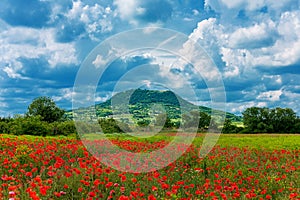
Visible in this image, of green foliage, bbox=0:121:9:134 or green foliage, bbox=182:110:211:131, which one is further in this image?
green foliage, bbox=0:121:9:134

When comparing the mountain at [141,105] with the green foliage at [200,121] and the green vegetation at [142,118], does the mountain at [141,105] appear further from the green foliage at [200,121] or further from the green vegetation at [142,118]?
the green foliage at [200,121]

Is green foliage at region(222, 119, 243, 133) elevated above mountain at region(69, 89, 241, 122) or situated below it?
below

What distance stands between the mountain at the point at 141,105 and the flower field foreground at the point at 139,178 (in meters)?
1.80

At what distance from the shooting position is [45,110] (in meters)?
45.0

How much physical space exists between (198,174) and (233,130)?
47758 mm

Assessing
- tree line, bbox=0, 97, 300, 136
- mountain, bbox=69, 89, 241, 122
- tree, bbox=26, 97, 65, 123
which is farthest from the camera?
tree, bbox=26, 97, 65, 123

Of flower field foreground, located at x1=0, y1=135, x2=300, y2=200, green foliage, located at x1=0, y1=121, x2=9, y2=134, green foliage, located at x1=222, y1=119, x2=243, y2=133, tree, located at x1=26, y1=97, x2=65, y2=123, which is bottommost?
flower field foreground, located at x1=0, y1=135, x2=300, y2=200

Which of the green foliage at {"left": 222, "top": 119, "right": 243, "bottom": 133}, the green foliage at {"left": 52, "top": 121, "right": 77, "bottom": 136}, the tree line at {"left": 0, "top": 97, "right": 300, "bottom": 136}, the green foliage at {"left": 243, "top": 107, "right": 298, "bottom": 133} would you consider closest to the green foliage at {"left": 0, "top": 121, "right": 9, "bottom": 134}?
the tree line at {"left": 0, "top": 97, "right": 300, "bottom": 136}

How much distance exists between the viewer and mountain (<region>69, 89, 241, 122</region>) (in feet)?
40.4

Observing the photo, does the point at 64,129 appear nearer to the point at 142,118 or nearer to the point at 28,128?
the point at 28,128

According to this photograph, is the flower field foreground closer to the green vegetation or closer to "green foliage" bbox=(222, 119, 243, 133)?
the green vegetation

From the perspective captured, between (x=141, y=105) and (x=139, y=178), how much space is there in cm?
925

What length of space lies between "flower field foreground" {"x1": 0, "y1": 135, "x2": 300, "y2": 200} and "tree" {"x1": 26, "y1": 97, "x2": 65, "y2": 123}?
33.5 metres

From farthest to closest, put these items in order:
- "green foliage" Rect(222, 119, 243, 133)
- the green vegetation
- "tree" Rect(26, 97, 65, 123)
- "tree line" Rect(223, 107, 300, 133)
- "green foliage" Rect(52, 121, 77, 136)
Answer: "tree line" Rect(223, 107, 300, 133) → "green foliage" Rect(222, 119, 243, 133) → "tree" Rect(26, 97, 65, 123) → "green foliage" Rect(52, 121, 77, 136) → the green vegetation
